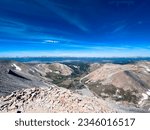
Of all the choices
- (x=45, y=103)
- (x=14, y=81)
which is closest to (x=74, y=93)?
(x=45, y=103)

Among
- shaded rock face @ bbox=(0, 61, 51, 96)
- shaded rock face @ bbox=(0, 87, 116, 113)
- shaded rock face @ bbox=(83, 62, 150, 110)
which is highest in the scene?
shaded rock face @ bbox=(0, 87, 116, 113)

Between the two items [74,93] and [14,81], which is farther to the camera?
[14,81]

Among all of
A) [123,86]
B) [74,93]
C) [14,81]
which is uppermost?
[74,93]

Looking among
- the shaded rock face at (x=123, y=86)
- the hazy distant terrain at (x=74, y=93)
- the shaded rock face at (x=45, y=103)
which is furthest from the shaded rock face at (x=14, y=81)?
the shaded rock face at (x=123, y=86)

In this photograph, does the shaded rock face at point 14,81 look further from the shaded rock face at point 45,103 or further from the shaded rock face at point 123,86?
the shaded rock face at point 123,86

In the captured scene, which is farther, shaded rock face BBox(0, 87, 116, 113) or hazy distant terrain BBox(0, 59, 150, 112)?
hazy distant terrain BBox(0, 59, 150, 112)

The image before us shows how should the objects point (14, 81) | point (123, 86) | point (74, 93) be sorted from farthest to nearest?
point (123, 86), point (14, 81), point (74, 93)

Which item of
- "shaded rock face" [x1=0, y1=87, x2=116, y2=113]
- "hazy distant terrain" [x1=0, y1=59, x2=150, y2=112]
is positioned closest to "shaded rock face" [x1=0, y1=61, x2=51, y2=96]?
"hazy distant terrain" [x1=0, y1=59, x2=150, y2=112]

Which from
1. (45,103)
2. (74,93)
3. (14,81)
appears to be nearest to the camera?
(45,103)

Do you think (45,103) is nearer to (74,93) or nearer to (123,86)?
(74,93)

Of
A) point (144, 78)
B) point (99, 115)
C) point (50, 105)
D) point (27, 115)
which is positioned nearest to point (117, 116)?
point (99, 115)

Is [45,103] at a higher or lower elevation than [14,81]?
higher

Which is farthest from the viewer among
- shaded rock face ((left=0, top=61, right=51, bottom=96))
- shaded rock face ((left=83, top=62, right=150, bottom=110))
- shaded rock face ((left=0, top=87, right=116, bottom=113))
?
shaded rock face ((left=83, top=62, right=150, bottom=110))

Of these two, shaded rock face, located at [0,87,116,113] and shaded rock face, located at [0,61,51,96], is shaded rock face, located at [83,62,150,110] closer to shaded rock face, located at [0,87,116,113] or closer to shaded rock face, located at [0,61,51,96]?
shaded rock face, located at [0,61,51,96]
